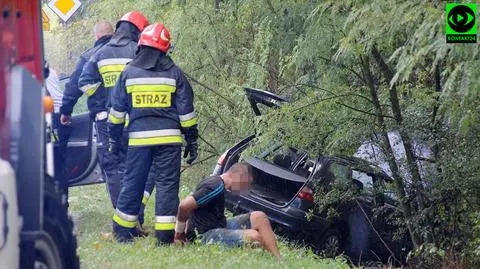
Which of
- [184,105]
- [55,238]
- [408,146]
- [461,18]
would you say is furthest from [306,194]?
[55,238]

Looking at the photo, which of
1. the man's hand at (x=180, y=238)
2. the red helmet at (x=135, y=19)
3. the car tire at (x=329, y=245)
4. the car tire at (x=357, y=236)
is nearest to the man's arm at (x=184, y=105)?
the man's hand at (x=180, y=238)

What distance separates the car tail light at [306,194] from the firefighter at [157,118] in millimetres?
1527

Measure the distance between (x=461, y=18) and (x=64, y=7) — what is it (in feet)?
34.6

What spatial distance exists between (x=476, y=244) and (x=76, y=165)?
405 cm

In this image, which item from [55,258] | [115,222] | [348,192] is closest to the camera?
[55,258]

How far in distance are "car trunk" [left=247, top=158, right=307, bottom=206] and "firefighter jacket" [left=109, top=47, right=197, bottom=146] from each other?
5.34ft

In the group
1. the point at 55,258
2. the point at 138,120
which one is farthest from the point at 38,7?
the point at 138,120

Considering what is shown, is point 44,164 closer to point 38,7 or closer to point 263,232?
point 38,7

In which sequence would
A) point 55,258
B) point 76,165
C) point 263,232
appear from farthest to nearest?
point 76,165
point 263,232
point 55,258

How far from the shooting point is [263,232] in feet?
26.9

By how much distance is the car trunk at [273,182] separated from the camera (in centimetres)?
995

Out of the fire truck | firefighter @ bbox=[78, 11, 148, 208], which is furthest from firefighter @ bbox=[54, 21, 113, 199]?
the fire truck

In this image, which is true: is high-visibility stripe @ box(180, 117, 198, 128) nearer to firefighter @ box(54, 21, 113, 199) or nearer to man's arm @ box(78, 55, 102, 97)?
man's arm @ box(78, 55, 102, 97)

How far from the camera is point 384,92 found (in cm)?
986
